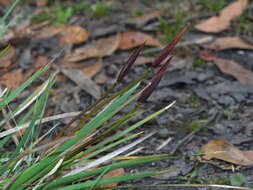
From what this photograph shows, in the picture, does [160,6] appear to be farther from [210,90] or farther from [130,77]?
[210,90]

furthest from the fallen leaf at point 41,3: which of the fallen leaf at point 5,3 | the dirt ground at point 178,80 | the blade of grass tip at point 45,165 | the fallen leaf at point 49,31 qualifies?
the blade of grass tip at point 45,165

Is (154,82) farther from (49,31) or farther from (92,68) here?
(49,31)

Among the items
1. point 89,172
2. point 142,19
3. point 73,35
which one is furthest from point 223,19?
point 89,172

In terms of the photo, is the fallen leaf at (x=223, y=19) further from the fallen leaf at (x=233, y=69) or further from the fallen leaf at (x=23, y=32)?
the fallen leaf at (x=23, y=32)

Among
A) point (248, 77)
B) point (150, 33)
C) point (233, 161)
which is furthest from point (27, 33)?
point (233, 161)

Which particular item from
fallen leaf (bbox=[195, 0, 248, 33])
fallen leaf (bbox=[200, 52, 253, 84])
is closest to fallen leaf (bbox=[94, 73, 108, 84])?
fallen leaf (bbox=[200, 52, 253, 84])
